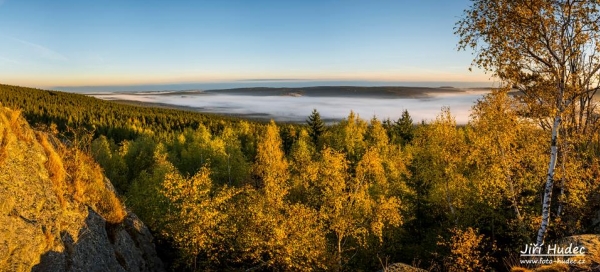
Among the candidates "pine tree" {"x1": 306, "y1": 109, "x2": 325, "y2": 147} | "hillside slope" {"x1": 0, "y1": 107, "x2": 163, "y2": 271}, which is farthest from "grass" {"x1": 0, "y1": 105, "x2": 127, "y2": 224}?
"pine tree" {"x1": 306, "y1": 109, "x2": 325, "y2": 147}

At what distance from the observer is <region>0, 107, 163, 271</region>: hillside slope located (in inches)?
516

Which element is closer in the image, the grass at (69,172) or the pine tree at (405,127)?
the grass at (69,172)

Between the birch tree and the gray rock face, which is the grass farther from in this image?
the birch tree

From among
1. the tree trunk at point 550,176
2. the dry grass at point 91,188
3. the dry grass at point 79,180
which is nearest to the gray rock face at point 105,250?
the dry grass at point 91,188

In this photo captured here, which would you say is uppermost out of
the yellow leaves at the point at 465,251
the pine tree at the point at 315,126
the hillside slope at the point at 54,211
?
the hillside slope at the point at 54,211

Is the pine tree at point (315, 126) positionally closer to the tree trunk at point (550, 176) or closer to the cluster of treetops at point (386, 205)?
the cluster of treetops at point (386, 205)

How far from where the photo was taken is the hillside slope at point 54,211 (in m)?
13.1

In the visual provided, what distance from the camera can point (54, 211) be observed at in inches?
591

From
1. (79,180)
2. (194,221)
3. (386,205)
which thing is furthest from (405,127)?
(79,180)

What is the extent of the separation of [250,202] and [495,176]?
19000 millimetres

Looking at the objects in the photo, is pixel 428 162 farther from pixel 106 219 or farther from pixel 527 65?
pixel 106 219

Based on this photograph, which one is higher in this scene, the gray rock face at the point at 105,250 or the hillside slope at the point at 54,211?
the hillside slope at the point at 54,211

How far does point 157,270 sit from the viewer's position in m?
21.9

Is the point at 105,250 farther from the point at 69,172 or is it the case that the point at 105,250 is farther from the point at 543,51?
the point at 543,51
